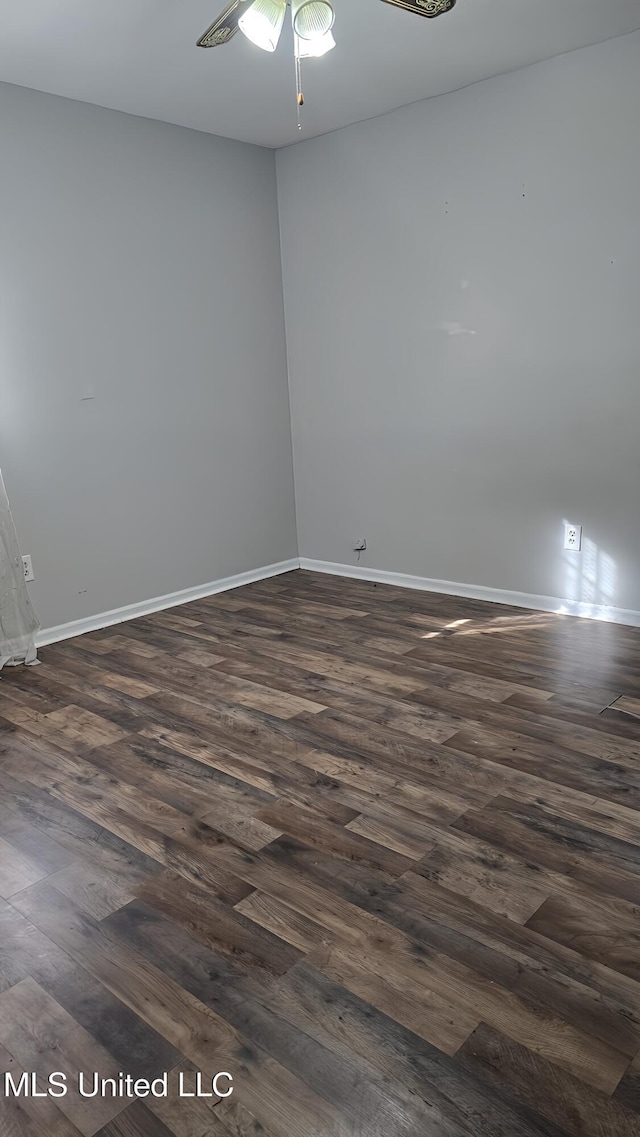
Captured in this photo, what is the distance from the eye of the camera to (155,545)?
13.3 feet

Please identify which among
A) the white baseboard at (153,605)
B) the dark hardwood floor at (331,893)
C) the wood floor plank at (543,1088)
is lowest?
the white baseboard at (153,605)

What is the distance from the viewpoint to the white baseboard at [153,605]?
3.69 m

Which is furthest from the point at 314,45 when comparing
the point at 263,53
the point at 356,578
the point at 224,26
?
the point at 356,578

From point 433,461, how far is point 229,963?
289 cm

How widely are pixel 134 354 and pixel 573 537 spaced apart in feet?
7.34

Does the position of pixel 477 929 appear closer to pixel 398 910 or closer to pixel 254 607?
pixel 398 910

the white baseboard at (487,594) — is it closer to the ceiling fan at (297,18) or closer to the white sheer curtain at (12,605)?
the white sheer curtain at (12,605)

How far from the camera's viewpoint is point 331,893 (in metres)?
1.81

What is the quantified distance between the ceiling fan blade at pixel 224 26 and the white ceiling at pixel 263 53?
1.11ft

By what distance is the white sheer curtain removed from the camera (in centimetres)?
329

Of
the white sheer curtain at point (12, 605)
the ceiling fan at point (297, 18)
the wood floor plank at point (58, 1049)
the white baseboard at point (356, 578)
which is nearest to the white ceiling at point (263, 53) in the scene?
the ceiling fan at point (297, 18)

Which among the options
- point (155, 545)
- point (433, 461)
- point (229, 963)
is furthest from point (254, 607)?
point (229, 963)

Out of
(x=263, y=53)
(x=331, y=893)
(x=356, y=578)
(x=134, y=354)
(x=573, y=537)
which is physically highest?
(x=263, y=53)

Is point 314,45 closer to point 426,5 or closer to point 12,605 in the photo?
point 426,5
